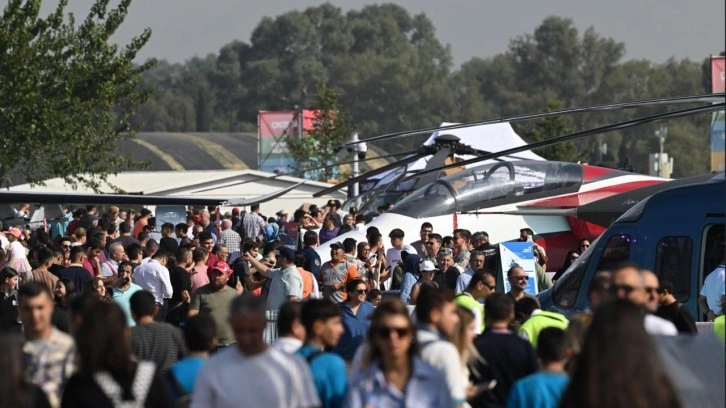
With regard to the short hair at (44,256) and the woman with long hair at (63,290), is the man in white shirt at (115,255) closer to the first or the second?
the short hair at (44,256)

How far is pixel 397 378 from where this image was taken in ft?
23.2

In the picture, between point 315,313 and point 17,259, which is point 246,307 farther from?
point 17,259

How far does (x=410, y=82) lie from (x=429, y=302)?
145 m

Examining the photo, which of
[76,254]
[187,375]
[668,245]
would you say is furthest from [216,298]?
[187,375]

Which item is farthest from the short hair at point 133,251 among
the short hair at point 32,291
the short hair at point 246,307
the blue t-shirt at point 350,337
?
the short hair at point 246,307

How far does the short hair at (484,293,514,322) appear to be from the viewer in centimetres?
863

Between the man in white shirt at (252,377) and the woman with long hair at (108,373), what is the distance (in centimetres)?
25

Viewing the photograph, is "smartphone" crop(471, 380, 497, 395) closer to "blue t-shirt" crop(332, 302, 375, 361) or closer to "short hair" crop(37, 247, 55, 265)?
"blue t-shirt" crop(332, 302, 375, 361)

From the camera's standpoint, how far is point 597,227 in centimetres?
2216

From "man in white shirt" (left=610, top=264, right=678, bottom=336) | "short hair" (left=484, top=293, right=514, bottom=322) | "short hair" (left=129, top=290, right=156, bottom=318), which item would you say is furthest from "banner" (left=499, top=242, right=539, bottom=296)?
"man in white shirt" (left=610, top=264, right=678, bottom=336)

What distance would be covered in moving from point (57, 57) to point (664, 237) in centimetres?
2310

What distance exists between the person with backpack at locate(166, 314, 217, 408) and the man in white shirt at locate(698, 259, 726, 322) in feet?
20.3

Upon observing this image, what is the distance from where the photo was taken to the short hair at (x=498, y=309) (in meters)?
8.63

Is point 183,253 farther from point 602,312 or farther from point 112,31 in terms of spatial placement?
Answer: point 112,31
